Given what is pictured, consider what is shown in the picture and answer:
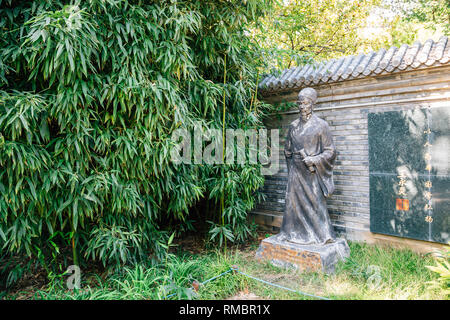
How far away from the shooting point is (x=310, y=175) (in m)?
3.98

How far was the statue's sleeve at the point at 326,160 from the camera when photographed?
3.88 meters

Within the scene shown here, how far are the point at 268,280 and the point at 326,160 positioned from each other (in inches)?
62.7

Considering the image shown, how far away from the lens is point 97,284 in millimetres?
3600

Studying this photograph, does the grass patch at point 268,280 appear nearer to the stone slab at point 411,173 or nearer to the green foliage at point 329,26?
the stone slab at point 411,173

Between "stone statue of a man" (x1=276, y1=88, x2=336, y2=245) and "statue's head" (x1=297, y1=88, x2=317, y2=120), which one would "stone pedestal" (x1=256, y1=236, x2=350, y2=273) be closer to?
"stone statue of a man" (x1=276, y1=88, x2=336, y2=245)

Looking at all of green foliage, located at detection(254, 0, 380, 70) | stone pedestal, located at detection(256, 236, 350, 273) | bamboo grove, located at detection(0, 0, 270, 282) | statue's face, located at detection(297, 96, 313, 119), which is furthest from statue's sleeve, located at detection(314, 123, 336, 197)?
green foliage, located at detection(254, 0, 380, 70)

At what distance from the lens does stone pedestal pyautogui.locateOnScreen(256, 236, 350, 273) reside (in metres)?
3.63

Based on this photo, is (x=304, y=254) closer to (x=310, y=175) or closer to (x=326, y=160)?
(x=310, y=175)

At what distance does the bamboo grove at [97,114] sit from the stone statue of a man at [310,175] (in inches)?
47.7

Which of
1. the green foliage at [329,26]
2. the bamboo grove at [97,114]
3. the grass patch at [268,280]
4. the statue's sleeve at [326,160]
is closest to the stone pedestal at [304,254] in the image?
the grass patch at [268,280]

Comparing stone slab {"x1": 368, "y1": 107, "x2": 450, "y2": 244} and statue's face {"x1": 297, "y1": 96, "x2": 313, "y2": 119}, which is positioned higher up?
statue's face {"x1": 297, "y1": 96, "x2": 313, "y2": 119}

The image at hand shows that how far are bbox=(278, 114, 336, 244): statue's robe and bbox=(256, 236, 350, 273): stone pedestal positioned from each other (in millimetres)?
115

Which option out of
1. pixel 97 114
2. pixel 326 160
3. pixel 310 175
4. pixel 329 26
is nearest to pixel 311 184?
pixel 310 175

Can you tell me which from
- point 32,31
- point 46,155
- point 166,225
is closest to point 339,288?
point 166,225
